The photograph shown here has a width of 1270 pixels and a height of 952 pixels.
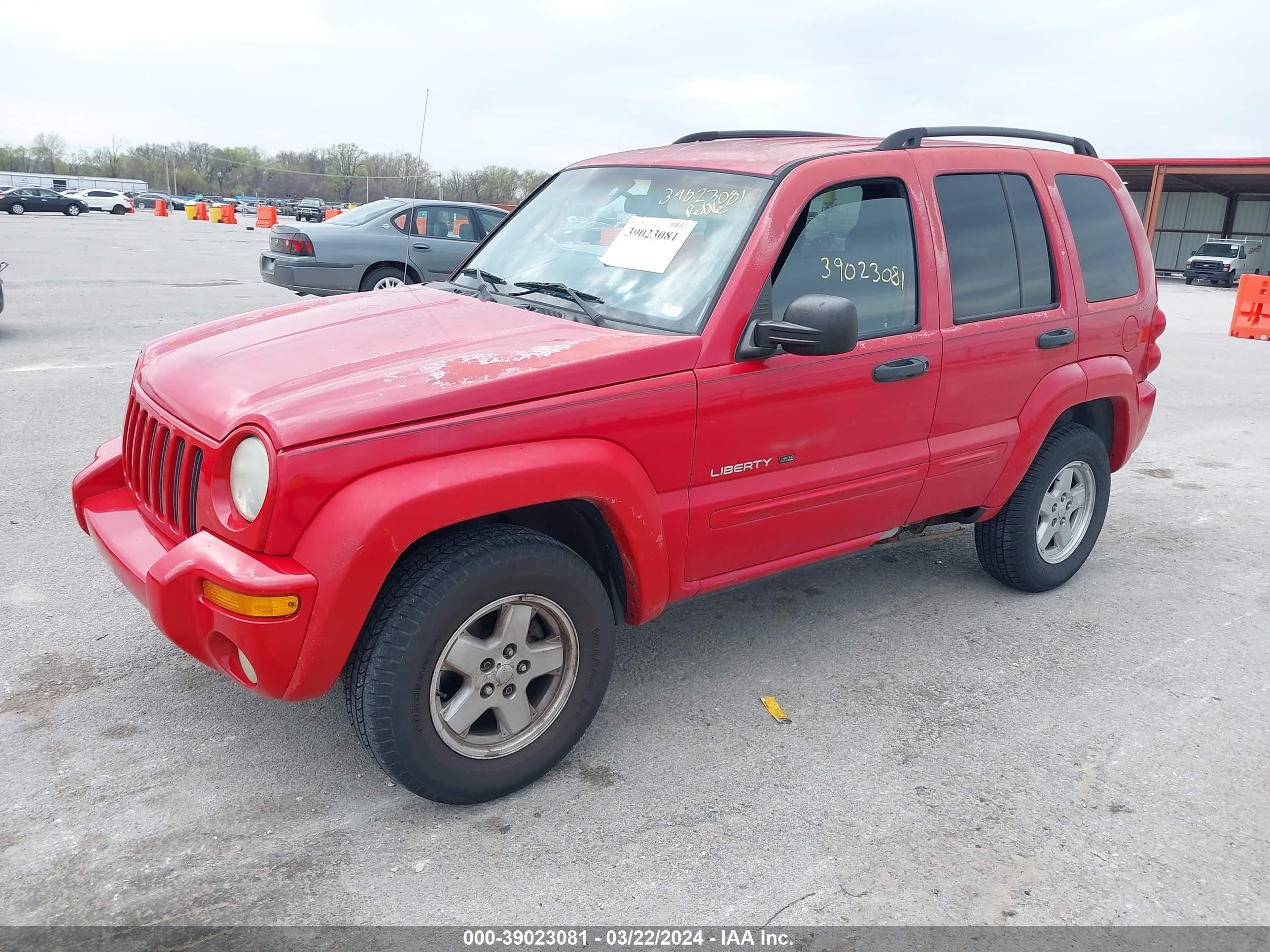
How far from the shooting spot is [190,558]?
8.70ft

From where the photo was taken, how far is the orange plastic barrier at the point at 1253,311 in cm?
1622

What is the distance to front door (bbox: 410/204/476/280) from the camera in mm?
12242

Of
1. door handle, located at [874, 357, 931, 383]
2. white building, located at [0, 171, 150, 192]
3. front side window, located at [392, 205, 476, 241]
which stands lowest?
door handle, located at [874, 357, 931, 383]

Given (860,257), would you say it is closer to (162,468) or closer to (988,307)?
(988,307)

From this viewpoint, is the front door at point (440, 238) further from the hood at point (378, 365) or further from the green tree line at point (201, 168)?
the green tree line at point (201, 168)

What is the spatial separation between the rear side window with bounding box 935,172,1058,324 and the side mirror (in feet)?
3.12

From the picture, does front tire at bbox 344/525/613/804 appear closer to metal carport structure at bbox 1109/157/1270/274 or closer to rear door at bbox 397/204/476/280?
rear door at bbox 397/204/476/280

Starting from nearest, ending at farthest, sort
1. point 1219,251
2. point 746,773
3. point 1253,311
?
point 746,773, point 1253,311, point 1219,251

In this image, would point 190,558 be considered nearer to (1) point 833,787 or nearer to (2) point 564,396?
(2) point 564,396

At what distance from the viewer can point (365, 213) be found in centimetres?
1261

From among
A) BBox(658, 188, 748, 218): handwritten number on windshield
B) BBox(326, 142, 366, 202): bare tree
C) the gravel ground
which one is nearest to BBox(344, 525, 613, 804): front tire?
the gravel ground

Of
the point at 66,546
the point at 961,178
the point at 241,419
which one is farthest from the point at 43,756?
the point at 961,178

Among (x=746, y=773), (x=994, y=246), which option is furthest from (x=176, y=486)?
(x=994, y=246)

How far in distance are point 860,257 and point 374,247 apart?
31.0 feet
